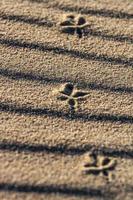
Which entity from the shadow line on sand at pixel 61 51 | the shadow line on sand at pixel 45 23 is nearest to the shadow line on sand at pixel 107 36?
the shadow line on sand at pixel 45 23

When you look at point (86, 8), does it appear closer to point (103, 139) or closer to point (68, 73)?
point (68, 73)

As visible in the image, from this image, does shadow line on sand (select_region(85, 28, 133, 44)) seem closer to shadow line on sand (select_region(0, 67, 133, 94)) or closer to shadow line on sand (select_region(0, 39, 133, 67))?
shadow line on sand (select_region(0, 39, 133, 67))

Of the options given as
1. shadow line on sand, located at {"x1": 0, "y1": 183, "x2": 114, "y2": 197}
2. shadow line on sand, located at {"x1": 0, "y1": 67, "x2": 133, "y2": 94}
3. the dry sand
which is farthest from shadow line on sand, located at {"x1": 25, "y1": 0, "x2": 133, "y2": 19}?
shadow line on sand, located at {"x1": 0, "y1": 183, "x2": 114, "y2": 197}

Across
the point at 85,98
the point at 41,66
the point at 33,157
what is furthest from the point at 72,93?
the point at 33,157

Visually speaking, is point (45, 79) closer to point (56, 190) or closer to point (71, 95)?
point (71, 95)

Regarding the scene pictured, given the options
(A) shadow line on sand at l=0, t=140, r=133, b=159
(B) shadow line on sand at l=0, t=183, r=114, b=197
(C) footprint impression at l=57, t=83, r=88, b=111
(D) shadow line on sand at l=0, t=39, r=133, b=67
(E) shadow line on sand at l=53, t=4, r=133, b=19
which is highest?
(E) shadow line on sand at l=53, t=4, r=133, b=19

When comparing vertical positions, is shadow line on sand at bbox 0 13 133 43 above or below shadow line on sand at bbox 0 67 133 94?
above

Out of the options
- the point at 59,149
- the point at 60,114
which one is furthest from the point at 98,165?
the point at 60,114
